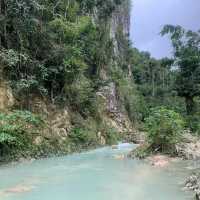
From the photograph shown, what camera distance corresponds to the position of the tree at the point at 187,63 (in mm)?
27156

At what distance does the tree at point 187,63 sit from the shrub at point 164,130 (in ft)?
43.3

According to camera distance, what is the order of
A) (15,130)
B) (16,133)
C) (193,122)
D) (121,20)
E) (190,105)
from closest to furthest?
(15,130)
(16,133)
(193,122)
(190,105)
(121,20)

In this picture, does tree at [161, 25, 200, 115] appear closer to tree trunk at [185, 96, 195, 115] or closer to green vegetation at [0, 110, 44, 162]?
tree trunk at [185, 96, 195, 115]

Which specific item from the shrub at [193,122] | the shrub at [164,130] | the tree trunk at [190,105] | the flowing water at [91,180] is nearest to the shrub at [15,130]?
the flowing water at [91,180]

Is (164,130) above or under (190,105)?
under

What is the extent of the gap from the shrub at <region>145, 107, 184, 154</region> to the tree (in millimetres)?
13207

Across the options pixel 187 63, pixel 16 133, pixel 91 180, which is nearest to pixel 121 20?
pixel 187 63

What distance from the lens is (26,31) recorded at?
53.9 ft

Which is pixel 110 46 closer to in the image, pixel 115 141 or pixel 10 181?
pixel 115 141

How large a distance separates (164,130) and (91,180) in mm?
5133

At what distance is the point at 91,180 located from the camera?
31.7 ft

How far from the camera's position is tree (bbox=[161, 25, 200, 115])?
27.2 meters

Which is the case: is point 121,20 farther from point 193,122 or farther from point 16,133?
point 16,133

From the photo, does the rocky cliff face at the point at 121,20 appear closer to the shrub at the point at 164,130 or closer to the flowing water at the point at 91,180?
the shrub at the point at 164,130
